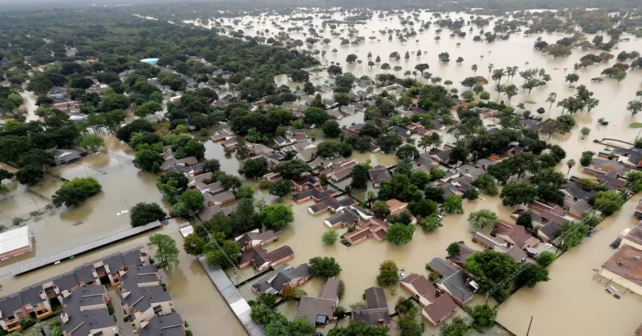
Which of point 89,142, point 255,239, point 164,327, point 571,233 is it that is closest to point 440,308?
point 571,233

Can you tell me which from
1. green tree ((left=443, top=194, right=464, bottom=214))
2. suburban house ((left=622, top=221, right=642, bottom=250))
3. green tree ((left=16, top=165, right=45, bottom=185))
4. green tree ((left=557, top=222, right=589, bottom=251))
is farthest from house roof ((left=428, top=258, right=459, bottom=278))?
green tree ((left=16, top=165, right=45, bottom=185))

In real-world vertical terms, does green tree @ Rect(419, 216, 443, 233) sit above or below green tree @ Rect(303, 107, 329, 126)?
below

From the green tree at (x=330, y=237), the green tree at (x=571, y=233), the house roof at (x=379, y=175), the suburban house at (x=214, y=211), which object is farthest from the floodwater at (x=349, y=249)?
the house roof at (x=379, y=175)

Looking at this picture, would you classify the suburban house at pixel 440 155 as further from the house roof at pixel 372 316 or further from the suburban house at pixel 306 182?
the house roof at pixel 372 316

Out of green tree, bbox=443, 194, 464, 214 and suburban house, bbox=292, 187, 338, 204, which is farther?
suburban house, bbox=292, 187, 338, 204

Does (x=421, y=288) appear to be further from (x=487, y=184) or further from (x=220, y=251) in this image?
(x=487, y=184)

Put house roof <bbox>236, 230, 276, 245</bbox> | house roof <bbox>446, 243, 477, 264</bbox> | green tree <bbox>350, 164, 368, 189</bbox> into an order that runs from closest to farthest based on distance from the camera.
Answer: house roof <bbox>446, 243, 477, 264</bbox> → house roof <bbox>236, 230, 276, 245</bbox> → green tree <bbox>350, 164, 368, 189</bbox>

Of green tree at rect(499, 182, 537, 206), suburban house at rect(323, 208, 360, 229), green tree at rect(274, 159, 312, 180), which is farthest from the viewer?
green tree at rect(274, 159, 312, 180)

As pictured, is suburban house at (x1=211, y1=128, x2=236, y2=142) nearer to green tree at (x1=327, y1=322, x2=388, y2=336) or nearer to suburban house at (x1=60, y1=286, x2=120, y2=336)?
suburban house at (x1=60, y1=286, x2=120, y2=336)
